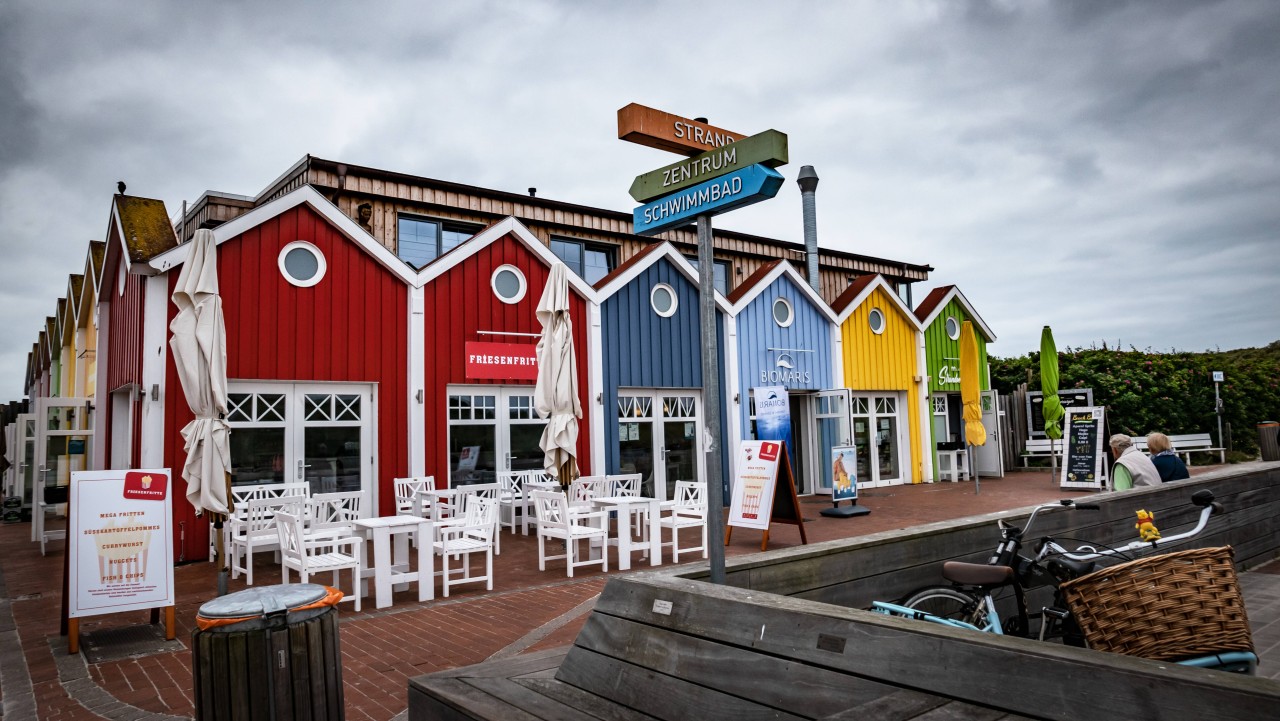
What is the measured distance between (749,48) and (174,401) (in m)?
8.01

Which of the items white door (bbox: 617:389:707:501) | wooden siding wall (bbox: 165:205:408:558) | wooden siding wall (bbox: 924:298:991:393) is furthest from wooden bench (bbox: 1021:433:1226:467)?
wooden siding wall (bbox: 165:205:408:558)

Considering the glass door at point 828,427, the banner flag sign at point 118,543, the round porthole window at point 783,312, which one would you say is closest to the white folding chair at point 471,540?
the banner flag sign at point 118,543

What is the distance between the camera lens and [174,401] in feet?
30.8

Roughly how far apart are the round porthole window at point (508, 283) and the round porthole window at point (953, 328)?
11908 mm

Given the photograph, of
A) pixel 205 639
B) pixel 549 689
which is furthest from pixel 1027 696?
pixel 205 639

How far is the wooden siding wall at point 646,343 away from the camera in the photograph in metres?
13.1

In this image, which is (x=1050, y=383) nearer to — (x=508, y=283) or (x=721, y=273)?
(x=721, y=273)

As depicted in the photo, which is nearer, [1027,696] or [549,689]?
[1027,696]

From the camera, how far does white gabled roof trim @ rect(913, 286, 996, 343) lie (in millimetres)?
18734

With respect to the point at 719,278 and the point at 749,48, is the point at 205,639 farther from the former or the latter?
the point at 719,278

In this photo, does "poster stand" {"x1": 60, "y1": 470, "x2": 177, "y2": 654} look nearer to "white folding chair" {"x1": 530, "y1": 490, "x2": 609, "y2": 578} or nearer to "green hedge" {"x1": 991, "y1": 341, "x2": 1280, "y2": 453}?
"white folding chair" {"x1": 530, "y1": 490, "x2": 609, "y2": 578}

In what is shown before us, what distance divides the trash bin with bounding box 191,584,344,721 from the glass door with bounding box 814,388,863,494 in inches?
531

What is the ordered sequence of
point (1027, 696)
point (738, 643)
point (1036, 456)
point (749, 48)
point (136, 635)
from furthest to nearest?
point (1036, 456) → point (749, 48) → point (136, 635) → point (738, 643) → point (1027, 696)

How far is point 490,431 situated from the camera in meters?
11.8
